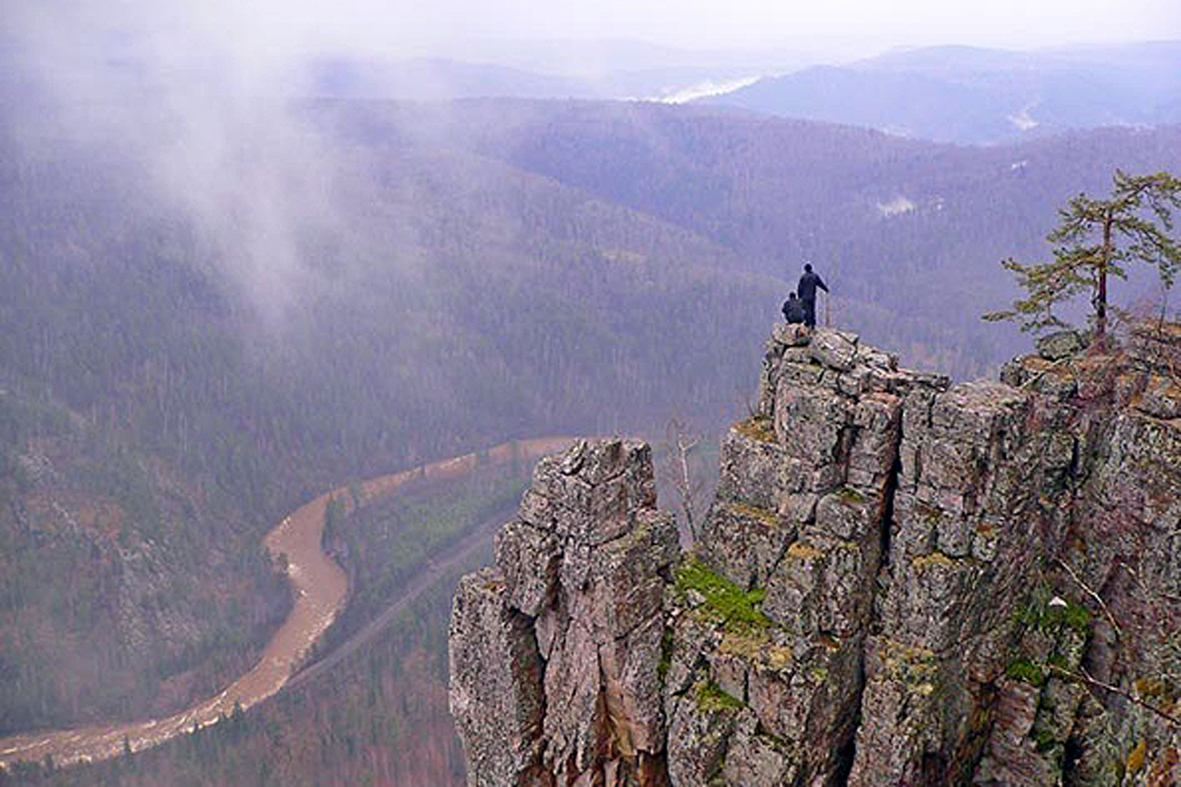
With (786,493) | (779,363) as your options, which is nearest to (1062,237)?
(779,363)

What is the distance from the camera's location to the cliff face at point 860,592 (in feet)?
108

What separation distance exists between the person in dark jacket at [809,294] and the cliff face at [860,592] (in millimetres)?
2820

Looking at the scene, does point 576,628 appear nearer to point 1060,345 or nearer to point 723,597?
point 723,597

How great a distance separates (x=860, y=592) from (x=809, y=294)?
13.2 metres

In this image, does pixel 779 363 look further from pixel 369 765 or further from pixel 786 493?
pixel 369 765

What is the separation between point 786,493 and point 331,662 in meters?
140

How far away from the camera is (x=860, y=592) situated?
111ft

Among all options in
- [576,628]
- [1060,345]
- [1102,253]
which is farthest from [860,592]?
[1102,253]

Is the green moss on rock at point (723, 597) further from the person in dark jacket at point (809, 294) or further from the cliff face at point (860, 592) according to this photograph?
the person in dark jacket at point (809, 294)

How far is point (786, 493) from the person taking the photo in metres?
35.6

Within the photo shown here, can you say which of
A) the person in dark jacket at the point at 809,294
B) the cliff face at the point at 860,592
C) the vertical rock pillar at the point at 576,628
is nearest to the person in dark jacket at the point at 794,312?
the person in dark jacket at the point at 809,294

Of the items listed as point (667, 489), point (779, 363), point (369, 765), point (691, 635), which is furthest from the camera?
point (667, 489)

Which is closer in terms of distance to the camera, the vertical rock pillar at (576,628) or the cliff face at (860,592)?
the cliff face at (860,592)

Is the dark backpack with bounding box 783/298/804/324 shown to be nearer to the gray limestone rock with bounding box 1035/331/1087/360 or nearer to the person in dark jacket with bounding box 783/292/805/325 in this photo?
the person in dark jacket with bounding box 783/292/805/325
